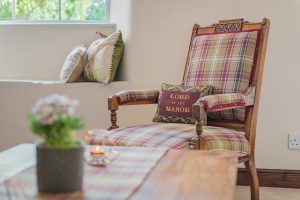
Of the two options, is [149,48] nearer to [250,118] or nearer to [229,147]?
[250,118]

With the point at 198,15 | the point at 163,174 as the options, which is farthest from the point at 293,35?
the point at 163,174

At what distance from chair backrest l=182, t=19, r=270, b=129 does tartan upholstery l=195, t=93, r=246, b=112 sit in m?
0.18

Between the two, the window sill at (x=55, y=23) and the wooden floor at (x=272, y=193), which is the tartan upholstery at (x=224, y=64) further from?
the window sill at (x=55, y=23)

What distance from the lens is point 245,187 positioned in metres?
Result: 3.04

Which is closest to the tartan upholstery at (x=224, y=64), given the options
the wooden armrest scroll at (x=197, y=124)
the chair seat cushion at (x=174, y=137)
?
the chair seat cushion at (x=174, y=137)

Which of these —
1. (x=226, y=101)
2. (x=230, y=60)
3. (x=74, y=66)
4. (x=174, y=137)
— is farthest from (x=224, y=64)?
(x=74, y=66)

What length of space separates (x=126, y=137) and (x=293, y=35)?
1334 millimetres

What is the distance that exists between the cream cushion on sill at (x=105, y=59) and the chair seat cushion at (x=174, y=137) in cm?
90

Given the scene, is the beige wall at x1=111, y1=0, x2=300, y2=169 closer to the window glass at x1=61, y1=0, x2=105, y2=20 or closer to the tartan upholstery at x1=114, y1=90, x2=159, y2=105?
the window glass at x1=61, y1=0, x2=105, y2=20

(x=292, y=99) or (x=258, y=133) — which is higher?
(x=292, y=99)

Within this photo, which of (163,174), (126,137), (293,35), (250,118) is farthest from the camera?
(293,35)

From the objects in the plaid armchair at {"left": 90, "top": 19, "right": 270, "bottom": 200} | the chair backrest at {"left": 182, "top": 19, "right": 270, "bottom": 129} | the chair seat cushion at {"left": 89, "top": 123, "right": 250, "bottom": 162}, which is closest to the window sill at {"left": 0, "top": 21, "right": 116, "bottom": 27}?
the plaid armchair at {"left": 90, "top": 19, "right": 270, "bottom": 200}

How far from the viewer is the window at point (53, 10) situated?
11.9 feet

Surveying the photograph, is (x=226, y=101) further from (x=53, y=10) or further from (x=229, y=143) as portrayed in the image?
(x=53, y=10)
